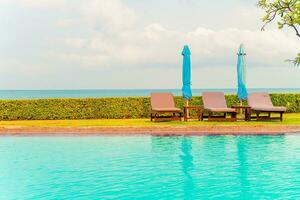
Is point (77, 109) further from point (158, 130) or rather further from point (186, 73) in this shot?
point (158, 130)

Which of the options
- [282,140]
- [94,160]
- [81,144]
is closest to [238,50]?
[282,140]

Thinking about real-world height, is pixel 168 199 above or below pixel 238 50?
below

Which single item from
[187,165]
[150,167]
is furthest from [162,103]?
[150,167]

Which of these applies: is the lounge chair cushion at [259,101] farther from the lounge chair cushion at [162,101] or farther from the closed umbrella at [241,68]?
the lounge chair cushion at [162,101]

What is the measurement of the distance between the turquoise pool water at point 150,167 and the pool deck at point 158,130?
2.37 feet

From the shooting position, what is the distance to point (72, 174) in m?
10.0

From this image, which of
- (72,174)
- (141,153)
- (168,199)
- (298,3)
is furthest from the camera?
(298,3)

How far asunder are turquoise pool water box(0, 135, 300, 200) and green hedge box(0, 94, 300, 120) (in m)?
5.58

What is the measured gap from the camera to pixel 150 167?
10.6 metres

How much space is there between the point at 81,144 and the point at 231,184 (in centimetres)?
647

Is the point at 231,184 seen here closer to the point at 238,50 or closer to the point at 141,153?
the point at 141,153

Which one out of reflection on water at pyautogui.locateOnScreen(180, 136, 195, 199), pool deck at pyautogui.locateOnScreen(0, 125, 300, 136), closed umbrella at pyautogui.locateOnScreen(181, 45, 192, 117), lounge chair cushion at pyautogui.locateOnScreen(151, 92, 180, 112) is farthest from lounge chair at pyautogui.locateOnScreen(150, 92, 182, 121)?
reflection on water at pyautogui.locateOnScreen(180, 136, 195, 199)

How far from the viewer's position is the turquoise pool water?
27.8ft

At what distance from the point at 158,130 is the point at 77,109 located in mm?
6250
